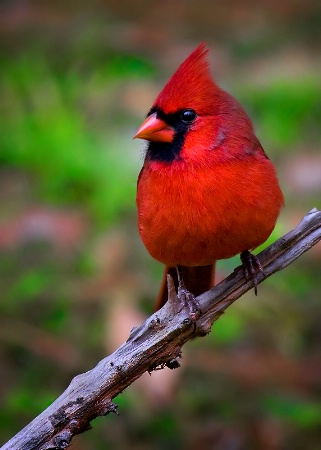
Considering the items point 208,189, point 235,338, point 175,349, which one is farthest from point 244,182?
point 235,338

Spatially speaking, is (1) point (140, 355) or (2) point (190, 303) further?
(2) point (190, 303)

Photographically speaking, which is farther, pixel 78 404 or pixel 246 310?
pixel 246 310

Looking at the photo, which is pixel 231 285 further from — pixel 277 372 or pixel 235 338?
pixel 235 338

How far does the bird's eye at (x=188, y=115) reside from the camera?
106 inches

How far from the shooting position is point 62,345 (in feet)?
10.5

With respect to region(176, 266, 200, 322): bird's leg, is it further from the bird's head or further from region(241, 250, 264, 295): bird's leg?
the bird's head

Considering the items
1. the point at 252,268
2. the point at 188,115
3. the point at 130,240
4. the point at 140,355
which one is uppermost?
the point at 130,240

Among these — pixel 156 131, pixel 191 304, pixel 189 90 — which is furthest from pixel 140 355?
pixel 189 90

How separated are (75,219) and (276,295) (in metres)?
0.74

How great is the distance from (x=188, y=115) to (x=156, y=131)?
11 cm

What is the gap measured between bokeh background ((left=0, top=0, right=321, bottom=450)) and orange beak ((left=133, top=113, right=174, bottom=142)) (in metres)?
0.52

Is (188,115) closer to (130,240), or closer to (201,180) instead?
(201,180)

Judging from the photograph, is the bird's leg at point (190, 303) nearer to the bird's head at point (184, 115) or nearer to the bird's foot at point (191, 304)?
the bird's foot at point (191, 304)

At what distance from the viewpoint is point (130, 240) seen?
3232 millimetres
